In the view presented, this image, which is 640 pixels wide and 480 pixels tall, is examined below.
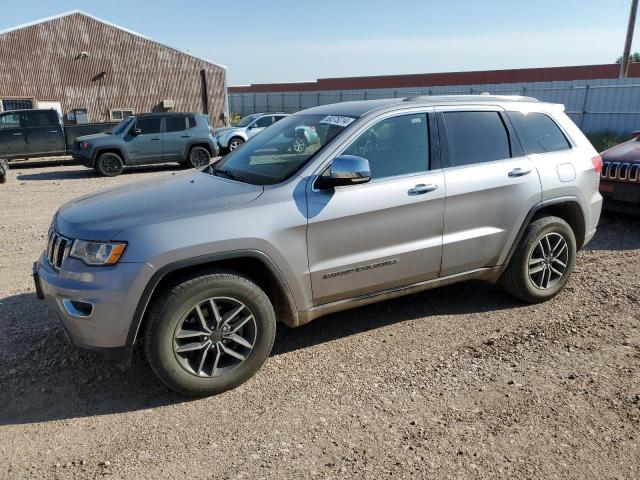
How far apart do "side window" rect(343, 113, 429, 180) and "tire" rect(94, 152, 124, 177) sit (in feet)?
39.9

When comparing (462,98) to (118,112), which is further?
(118,112)

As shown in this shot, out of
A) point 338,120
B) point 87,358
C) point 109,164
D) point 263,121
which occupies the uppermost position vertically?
point 338,120

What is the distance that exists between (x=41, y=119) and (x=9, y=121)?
0.88 metres

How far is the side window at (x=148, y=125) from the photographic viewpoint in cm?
1495

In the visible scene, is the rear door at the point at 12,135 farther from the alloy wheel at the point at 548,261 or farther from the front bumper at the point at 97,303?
the alloy wheel at the point at 548,261

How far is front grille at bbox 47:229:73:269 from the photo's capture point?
10.5 feet

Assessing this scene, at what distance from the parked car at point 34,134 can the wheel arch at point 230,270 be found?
14.8 metres

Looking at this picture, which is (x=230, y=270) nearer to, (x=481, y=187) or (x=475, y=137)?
(x=481, y=187)

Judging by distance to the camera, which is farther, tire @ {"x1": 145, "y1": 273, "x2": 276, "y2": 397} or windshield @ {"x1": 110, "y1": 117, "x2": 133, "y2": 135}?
windshield @ {"x1": 110, "y1": 117, "x2": 133, "y2": 135}

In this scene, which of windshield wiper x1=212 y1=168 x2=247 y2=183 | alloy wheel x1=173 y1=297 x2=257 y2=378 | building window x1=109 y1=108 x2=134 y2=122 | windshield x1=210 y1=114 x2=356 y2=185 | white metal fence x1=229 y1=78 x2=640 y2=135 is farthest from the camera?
building window x1=109 y1=108 x2=134 y2=122

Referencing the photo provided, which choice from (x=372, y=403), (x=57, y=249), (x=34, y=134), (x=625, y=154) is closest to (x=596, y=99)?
(x=625, y=154)

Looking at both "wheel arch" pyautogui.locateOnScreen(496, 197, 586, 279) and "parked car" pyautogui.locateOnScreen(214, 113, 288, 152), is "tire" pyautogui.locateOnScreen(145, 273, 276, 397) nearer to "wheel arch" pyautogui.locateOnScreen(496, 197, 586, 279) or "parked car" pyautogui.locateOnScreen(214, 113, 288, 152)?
"wheel arch" pyautogui.locateOnScreen(496, 197, 586, 279)

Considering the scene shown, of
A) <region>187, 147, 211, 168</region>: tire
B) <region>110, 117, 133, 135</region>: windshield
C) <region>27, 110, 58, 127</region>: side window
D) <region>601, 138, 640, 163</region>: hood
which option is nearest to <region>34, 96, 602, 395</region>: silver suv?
<region>601, 138, 640, 163</region>: hood

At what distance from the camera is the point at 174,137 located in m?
15.3
